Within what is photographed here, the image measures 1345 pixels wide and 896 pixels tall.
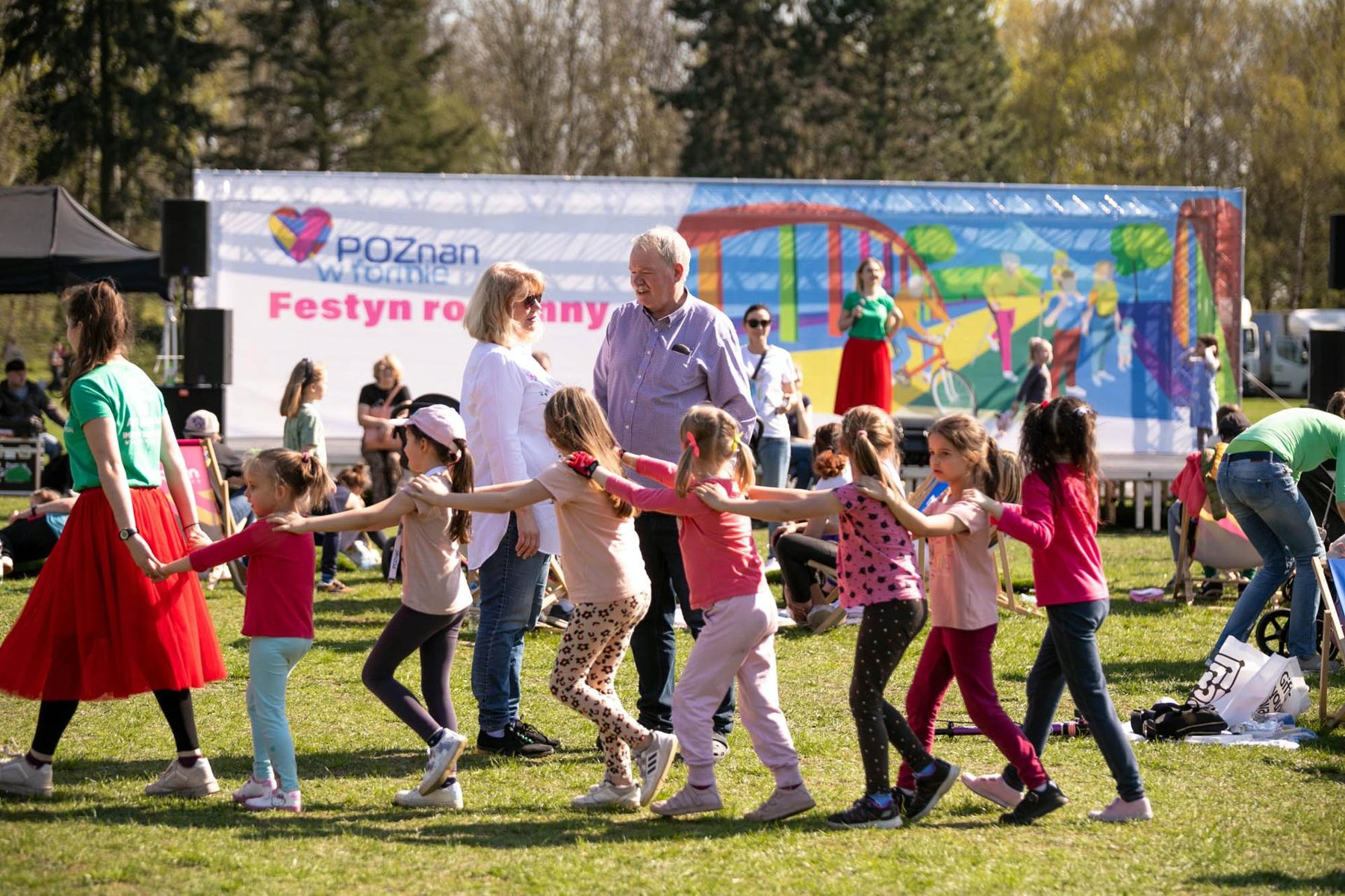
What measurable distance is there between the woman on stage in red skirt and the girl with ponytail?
6.22 m

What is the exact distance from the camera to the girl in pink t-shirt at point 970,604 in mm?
4496

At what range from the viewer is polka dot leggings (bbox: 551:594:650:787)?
15.2 feet

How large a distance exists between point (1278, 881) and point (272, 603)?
9.74 feet

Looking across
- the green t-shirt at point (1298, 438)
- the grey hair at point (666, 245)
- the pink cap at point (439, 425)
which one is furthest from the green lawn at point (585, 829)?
the grey hair at point (666, 245)

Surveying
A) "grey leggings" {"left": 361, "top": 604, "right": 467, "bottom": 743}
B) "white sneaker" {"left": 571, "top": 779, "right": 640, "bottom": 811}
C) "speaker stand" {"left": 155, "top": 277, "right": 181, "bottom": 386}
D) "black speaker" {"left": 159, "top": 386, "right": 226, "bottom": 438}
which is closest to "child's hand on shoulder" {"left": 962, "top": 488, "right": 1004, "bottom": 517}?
"white sneaker" {"left": 571, "top": 779, "right": 640, "bottom": 811}

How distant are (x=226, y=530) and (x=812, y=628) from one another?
392cm

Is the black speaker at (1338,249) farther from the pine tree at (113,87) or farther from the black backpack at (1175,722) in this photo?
the pine tree at (113,87)

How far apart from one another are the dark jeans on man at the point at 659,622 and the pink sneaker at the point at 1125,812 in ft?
4.13

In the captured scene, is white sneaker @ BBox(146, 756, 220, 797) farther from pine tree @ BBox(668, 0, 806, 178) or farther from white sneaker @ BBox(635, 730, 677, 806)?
pine tree @ BBox(668, 0, 806, 178)

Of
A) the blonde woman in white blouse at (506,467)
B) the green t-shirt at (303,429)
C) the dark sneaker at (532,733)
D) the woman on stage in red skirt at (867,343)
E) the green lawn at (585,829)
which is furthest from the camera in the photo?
the woman on stage in red skirt at (867,343)

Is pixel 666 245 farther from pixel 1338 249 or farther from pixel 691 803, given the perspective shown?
pixel 1338 249

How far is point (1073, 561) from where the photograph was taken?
4.53m

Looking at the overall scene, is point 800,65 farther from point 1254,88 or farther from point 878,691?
point 878,691

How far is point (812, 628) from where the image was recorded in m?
8.30
